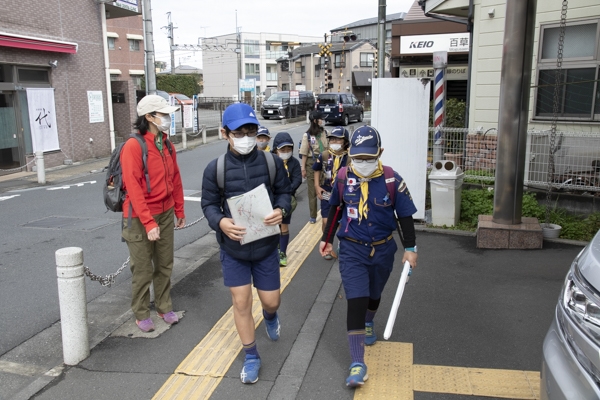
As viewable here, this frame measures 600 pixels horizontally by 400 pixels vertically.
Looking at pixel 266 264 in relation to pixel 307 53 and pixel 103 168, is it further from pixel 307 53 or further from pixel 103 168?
pixel 307 53

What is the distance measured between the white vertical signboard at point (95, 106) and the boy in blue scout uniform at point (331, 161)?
13456 mm

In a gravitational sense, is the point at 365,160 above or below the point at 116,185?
above

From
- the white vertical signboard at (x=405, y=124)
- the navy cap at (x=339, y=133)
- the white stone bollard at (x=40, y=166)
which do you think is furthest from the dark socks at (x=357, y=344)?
the white stone bollard at (x=40, y=166)

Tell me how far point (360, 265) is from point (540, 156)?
5.72 meters

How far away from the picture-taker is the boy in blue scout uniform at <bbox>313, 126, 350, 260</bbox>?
583 cm

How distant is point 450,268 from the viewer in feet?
19.9

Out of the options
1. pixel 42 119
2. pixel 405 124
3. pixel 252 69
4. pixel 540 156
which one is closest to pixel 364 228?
pixel 405 124

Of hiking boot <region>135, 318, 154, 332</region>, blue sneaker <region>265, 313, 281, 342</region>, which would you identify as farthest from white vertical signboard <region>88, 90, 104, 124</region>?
blue sneaker <region>265, 313, 281, 342</region>

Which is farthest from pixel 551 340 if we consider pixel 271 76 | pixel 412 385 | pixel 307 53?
pixel 271 76

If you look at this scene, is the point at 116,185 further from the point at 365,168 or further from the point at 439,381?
the point at 439,381

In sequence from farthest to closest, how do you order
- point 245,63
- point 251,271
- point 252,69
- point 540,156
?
point 252,69
point 245,63
point 540,156
point 251,271

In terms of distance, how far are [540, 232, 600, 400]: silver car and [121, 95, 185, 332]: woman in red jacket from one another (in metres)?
2.93

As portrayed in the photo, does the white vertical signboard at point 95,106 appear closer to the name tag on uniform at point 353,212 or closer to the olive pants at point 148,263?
the olive pants at point 148,263

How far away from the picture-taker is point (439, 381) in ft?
12.0
